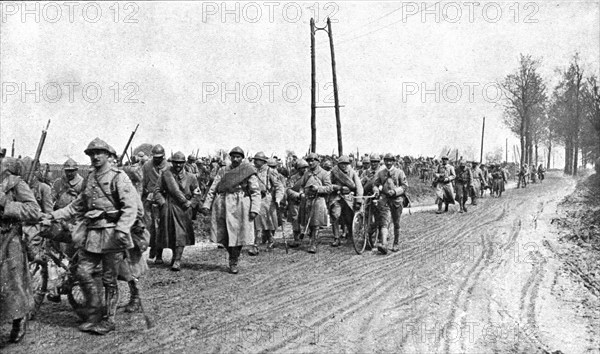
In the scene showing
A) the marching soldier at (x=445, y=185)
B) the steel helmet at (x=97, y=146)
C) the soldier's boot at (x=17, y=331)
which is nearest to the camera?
the soldier's boot at (x=17, y=331)

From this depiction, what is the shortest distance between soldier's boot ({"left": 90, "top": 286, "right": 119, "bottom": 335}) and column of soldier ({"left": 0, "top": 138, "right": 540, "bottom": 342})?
1 cm

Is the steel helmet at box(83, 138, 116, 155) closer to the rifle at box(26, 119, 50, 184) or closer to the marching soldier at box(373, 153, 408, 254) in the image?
the rifle at box(26, 119, 50, 184)

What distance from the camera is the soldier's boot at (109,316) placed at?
527cm

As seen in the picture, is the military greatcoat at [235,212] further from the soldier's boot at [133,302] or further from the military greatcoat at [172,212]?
the soldier's boot at [133,302]

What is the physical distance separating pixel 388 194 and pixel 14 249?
7.01 meters

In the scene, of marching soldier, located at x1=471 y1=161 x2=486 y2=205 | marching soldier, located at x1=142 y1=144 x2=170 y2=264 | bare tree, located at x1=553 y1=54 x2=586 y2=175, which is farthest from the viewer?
bare tree, located at x1=553 y1=54 x2=586 y2=175

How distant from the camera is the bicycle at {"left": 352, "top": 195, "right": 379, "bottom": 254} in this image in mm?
10250

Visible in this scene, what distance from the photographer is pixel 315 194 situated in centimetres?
1062

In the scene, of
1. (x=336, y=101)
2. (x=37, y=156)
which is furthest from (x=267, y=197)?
(x=336, y=101)

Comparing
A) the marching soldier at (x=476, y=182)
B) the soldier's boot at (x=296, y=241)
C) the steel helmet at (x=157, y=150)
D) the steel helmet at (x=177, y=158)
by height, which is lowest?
the soldier's boot at (x=296, y=241)

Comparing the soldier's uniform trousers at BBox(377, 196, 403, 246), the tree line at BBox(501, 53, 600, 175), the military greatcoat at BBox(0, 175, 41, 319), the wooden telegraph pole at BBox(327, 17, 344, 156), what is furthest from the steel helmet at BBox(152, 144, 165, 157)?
the tree line at BBox(501, 53, 600, 175)

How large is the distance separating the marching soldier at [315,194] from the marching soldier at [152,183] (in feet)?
10.0

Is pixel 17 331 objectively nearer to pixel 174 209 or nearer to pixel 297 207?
pixel 174 209

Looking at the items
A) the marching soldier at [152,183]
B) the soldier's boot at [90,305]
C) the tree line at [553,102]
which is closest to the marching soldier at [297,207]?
the marching soldier at [152,183]
